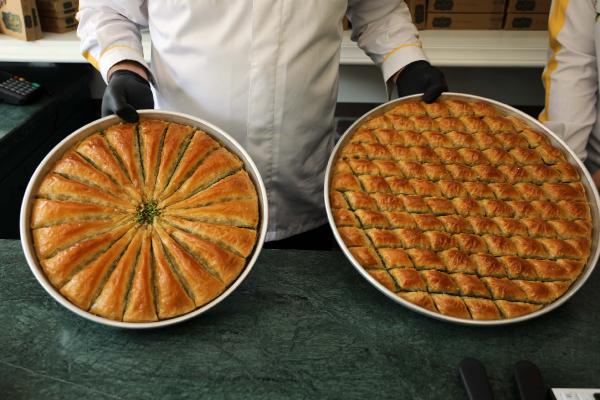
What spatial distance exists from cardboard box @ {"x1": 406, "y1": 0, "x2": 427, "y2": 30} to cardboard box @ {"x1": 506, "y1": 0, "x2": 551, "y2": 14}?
0.33 meters

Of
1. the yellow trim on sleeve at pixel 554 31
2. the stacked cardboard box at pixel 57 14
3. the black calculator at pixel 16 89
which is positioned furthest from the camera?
the stacked cardboard box at pixel 57 14

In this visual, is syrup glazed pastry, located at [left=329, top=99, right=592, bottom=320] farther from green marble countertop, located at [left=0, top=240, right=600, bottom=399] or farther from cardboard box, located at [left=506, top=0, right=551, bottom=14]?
cardboard box, located at [left=506, top=0, right=551, bottom=14]

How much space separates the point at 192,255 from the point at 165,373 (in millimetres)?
190

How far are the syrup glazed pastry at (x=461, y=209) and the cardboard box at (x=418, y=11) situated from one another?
95cm

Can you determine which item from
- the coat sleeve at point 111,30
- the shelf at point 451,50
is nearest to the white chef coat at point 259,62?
the coat sleeve at point 111,30

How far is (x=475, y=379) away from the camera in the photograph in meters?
0.77

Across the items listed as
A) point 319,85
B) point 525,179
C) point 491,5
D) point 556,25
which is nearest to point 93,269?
point 319,85

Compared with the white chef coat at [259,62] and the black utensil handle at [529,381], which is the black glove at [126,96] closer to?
the white chef coat at [259,62]

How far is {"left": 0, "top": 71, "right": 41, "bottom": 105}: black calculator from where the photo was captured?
175 centimetres

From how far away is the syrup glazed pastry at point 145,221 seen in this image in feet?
2.65

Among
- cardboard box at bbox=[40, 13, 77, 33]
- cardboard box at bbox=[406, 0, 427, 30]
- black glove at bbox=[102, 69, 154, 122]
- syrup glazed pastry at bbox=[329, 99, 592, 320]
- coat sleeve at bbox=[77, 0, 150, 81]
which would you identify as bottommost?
syrup glazed pastry at bbox=[329, 99, 592, 320]

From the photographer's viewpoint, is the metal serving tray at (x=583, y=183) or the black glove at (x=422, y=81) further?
the black glove at (x=422, y=81)

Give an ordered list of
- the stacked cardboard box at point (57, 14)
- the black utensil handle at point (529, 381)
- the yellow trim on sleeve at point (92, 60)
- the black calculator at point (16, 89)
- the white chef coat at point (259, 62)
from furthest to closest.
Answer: the stacked cardboard box at point (57, 14), the black calculator at point (16, 89), the yellow trim on sleeve at point (92, 60), the white chef coat at point (259, 62), the black utensil handle at point (529, 381)

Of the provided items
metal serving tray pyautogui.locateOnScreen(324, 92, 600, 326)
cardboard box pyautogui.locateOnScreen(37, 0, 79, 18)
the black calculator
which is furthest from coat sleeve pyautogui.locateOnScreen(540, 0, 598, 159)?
cardboard box pyautogui.locateOnScreen(37, 0, 79, 18)
